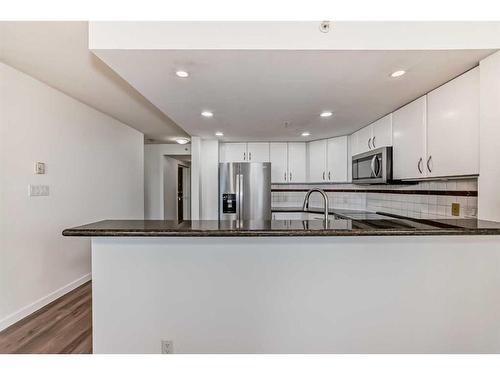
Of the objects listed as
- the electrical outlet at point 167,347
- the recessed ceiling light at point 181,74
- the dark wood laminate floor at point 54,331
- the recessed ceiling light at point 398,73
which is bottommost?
the dark wood laminate floor at point 54,331

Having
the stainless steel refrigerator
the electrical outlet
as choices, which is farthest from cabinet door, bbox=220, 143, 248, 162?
the electrical outlet

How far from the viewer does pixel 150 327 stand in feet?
5.09

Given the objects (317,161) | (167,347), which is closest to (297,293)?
(167,347)

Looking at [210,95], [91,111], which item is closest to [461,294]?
[210,95]

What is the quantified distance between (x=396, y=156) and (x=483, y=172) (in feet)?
3.17

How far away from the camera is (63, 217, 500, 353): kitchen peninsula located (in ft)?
5.03

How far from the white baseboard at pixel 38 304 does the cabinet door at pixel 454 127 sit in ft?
12.2

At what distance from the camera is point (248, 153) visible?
173 inches

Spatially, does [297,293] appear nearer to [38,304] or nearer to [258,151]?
[38,304]

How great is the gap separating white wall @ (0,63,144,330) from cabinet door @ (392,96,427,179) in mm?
3473

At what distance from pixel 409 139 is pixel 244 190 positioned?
234 cm

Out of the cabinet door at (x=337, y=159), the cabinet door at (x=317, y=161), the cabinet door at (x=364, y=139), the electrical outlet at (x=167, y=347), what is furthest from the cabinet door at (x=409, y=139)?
the electrical outlet at (x=167, y=347)

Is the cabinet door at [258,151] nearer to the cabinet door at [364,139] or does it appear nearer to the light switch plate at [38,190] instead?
the cabinet door at [364,139]

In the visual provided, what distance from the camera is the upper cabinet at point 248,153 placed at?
14.4ft
